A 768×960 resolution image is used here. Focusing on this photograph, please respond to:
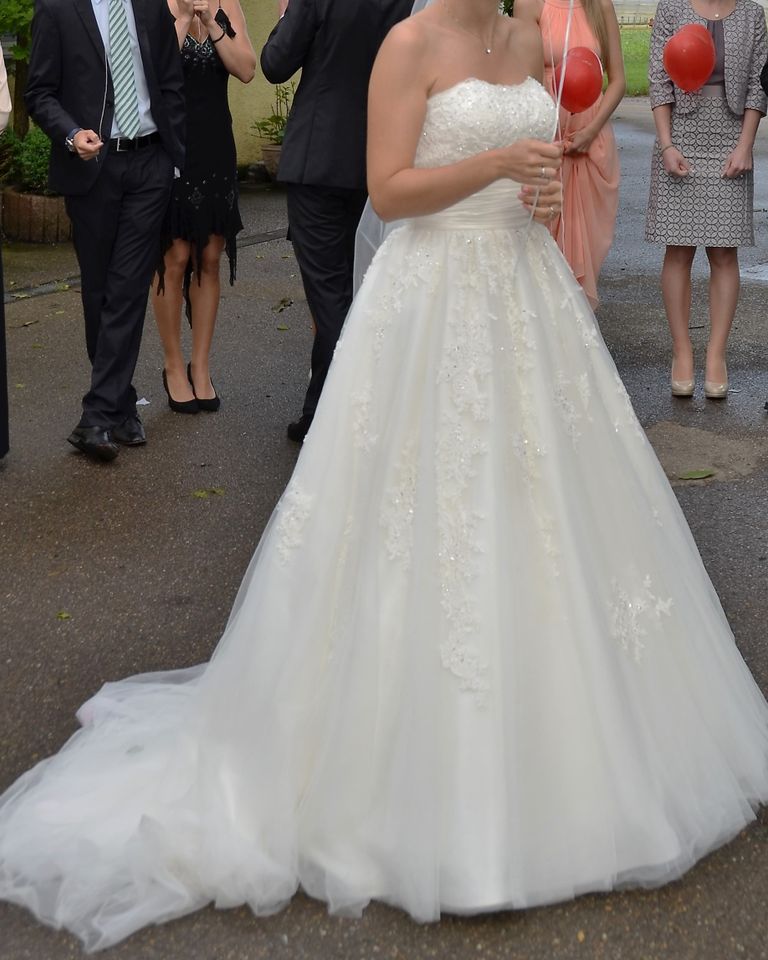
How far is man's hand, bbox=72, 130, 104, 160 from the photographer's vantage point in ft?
18.7

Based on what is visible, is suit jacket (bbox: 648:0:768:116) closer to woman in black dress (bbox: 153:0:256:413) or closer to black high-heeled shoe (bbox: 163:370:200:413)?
woman in black dress (bbox: 153:0:256:413)

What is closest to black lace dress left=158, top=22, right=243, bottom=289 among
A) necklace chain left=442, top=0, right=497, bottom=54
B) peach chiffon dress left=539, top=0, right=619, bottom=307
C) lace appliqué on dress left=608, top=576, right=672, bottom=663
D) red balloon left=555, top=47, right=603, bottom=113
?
peach chiffon dress left=539, top=0, right=619, bottom=307

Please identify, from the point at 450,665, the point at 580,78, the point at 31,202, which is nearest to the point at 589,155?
the point at 580,78

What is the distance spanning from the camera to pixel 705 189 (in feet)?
22.2

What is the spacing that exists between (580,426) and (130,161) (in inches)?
133

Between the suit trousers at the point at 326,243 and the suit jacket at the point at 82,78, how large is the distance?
0.76 meters

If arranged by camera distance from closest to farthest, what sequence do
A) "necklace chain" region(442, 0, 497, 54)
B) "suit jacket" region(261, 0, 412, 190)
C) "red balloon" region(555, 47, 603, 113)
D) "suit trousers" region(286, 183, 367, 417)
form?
"necklace chain" region(442, 0, 497, 54) < "red balloon" region(555, 47, 603, 113) < "suit jacket" region(261, 0, 412, 190) < "suit trousers" region(286, 183, 367, 417)

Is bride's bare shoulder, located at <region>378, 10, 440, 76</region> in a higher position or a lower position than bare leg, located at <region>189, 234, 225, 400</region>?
higher

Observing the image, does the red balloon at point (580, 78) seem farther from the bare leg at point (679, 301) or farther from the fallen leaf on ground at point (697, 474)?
the bare leg at point (679, 301)

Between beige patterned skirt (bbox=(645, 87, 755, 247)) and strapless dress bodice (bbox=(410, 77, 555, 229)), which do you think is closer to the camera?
strapless dress bodice (bbox=(410, 77, 555, 229))

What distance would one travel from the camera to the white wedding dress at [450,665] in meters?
3.03

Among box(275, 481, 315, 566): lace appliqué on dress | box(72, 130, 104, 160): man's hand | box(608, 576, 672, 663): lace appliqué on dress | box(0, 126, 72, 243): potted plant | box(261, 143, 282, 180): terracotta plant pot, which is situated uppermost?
box(72, 130, 104, 160): man's hand

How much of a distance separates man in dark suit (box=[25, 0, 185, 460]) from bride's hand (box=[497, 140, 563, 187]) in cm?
301

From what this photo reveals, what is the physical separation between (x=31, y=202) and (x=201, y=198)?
4965 millimetres
